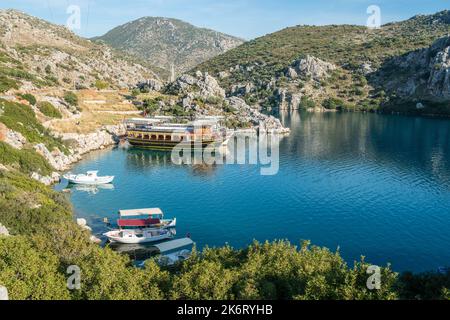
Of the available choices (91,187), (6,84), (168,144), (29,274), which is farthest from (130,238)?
(6,84)

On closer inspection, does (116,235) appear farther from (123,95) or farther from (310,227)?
(123,95)

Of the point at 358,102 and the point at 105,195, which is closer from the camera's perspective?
the point at 105,195

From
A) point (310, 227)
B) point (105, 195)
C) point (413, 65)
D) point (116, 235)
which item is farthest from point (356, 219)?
point (413, 65)

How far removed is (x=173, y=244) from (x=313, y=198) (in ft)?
76.4

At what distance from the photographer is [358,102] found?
576ft

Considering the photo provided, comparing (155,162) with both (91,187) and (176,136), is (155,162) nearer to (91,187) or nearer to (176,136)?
(176,136)

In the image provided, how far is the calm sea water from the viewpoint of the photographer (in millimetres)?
44562

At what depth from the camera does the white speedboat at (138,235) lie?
44031mm

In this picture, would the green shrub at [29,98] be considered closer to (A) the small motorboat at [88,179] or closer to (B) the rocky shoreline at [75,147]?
(B) the rocky shoreline at [75,147]

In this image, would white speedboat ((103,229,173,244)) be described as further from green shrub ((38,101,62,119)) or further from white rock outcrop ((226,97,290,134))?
white rock outcrop ((226,97,290,134))

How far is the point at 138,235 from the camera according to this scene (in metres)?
45.0


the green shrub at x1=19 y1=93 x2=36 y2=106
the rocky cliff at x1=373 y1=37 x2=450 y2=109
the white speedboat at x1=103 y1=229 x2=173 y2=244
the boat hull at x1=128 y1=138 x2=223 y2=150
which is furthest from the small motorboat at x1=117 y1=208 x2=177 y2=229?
the rocky cliff at x1=373 y1=37 x2=450 y2=109

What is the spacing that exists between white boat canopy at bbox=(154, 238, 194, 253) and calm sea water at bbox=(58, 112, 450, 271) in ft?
4.47
